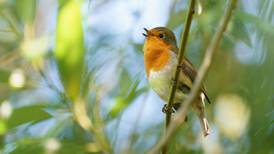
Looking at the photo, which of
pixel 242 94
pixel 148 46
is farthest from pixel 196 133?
pixel 148 46

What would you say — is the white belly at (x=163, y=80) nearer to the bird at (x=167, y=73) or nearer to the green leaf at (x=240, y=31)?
the bird at (x=167, y=73)

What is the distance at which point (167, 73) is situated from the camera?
9.98 ft

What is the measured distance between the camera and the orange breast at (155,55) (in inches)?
123

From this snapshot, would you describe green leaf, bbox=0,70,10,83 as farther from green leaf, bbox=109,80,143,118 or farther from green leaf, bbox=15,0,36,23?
green leaf, bbox=109,80,143,118

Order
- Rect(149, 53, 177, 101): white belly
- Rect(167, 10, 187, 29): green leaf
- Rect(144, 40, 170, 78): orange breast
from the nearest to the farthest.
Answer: Rect(167, 10, 187, 29): green leaf < Rect(149, 53, 177, 101): white belly < Rect(144, 40, 170, 78): orange breast

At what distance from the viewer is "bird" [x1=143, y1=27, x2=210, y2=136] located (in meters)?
3.01

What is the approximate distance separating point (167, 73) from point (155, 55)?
8.8 inches

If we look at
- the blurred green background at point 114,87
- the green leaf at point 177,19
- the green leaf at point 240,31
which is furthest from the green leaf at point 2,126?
the green leaf at point 240,31

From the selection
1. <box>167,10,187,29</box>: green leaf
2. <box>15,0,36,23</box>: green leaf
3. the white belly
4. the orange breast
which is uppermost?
<box>15,0,36,23</box>: green leaf

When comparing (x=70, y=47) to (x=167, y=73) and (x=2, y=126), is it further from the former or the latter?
(x=167, y=73)

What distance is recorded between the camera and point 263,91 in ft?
7.77

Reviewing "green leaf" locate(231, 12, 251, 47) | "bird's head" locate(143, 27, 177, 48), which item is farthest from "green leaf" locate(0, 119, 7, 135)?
"bird's head" locate(143, 27, 177, 48)

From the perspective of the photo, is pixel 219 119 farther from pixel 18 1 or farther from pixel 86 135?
pixel 18 1

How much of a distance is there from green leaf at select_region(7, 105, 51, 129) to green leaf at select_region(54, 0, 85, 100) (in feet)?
0.53
